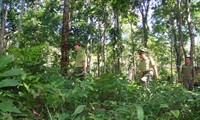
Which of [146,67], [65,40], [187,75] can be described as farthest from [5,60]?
[65,40]

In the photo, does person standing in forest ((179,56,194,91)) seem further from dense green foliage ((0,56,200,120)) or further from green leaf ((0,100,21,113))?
green leaf ((0,100,21,113))

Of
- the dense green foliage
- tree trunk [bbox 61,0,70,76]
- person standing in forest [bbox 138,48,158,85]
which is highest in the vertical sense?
tree trunk [bbox 61,0,70,76]

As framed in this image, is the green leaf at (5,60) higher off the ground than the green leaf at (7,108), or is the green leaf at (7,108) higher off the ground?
the green leaf at (5,60)

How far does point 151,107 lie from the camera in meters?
2.95

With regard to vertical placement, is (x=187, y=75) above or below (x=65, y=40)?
below

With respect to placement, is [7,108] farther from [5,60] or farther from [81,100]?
[81,100]

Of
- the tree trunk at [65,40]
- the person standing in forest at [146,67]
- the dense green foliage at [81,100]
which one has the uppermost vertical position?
the tree trunk at [65,40]

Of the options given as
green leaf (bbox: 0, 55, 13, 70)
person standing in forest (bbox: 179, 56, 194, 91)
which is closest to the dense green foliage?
green leaf (bbox: 0, 55, 13, 70)

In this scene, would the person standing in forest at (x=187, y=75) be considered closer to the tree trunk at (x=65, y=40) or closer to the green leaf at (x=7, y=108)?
the tree trunk at (x=65, y=40)

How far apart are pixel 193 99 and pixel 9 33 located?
3025cm

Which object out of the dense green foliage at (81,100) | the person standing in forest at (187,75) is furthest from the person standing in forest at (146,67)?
the dense green foliage at (81,100)

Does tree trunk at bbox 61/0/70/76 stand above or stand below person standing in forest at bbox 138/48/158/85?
above

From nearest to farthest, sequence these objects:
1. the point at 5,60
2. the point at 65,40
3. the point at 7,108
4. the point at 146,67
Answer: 1. the point at 7,108
2. the point at 5,60
3. the point at 146,67
4. the point at 65,40

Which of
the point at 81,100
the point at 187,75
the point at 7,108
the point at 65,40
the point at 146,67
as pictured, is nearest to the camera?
Answer: the point at 7,108
